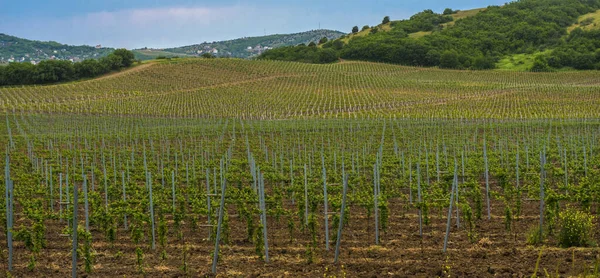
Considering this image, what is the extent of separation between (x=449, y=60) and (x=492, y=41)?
19475 millimetres

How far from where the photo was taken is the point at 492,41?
11800cm

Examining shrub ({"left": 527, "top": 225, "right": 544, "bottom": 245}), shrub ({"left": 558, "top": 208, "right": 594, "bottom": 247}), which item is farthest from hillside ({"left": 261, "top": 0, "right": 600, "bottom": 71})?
shrub ({"left": 558, "top": 208, "right": 594, "bottom": 247})

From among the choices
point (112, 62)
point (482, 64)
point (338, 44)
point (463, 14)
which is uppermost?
point (463, 14)

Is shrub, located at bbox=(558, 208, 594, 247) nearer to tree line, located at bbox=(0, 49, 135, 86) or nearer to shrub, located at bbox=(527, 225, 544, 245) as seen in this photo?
shrub, located at bbox=(527, 225, 544, 245)

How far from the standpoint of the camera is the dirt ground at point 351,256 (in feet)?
34.9

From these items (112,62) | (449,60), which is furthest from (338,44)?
(112,62)

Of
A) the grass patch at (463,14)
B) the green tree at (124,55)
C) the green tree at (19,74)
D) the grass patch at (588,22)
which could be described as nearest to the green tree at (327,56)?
the green tree at (124,55)

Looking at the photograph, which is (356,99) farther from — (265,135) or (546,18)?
(546,18)

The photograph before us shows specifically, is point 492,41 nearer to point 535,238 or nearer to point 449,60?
point 449,60

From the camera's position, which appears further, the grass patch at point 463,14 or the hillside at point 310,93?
the grass patch at point 463,14

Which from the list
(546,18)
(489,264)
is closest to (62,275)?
(489,264)

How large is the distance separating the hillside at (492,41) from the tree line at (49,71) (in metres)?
39.8

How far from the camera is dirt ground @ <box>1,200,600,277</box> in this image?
10.6 metres

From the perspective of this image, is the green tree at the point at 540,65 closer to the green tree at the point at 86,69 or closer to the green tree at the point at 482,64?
the green tree at the point at 482,64
